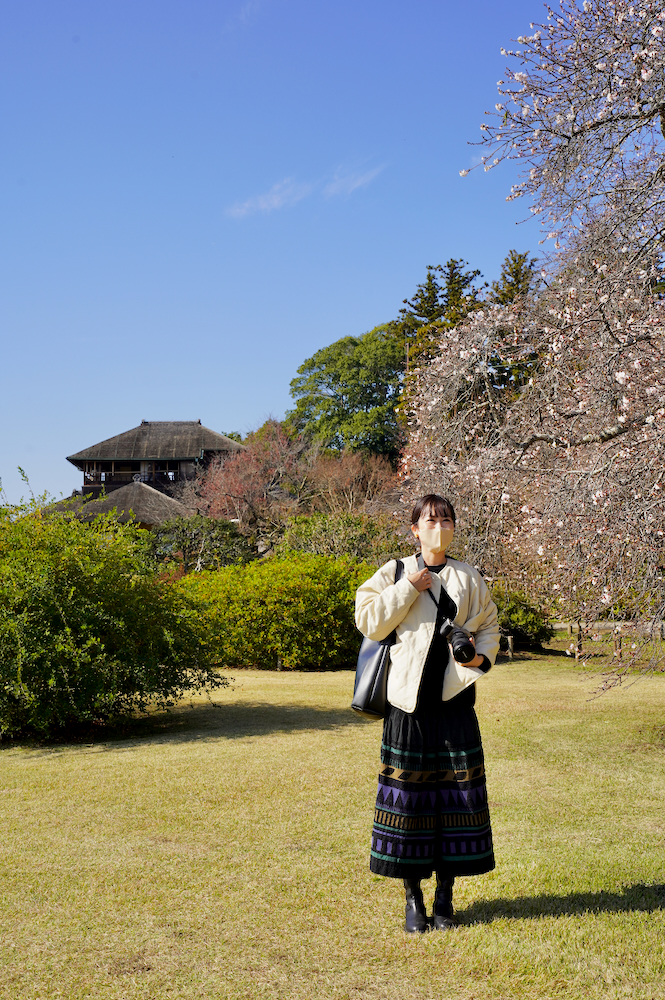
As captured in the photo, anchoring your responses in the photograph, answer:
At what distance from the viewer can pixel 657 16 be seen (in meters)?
5.80

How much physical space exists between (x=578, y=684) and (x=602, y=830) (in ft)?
21.9

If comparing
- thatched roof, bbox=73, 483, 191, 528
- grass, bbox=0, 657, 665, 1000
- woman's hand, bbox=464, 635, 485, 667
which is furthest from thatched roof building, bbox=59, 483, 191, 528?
woman's hand, bbox=464, 635, 485, 667

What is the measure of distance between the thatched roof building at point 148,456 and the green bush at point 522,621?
27.4m

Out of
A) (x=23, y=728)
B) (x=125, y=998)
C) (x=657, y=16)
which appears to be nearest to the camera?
(x=125, y=998)

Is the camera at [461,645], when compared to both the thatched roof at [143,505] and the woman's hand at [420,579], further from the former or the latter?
the thatched roof at [143,505]

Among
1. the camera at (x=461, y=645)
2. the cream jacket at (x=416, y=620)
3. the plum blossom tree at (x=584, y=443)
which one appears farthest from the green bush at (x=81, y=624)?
the camera at (x=461, y=645)

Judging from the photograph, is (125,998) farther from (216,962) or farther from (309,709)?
(309,709)

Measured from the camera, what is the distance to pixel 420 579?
10.7 ft

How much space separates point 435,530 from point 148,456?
1609 inches

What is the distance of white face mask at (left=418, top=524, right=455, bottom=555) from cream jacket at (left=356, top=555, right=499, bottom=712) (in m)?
0.10

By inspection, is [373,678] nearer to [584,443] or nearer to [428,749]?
[428,749]

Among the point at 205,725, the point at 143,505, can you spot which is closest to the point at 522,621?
the point at 205,725

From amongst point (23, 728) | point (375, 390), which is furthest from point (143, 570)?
point (375, 390)

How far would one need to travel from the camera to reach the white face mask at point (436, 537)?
3365 mm
